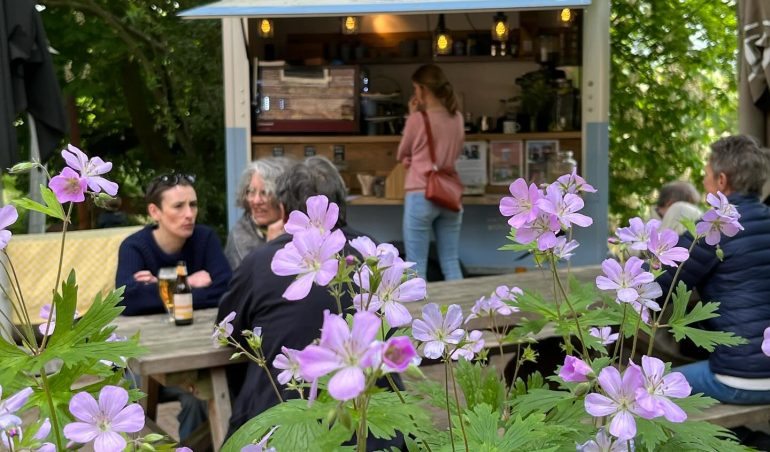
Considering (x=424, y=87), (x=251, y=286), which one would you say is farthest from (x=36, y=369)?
(x=424, y=87)

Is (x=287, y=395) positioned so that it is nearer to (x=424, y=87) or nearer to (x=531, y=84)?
(x=424, y=87)

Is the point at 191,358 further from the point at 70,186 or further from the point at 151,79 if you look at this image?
the point at 151,79

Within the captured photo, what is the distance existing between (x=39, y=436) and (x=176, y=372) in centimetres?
238

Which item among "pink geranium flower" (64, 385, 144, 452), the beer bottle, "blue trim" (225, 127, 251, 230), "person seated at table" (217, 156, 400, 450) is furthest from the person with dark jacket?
"blue trim" (225, 127, 251, 230)

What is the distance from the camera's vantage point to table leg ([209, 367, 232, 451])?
11.3 feet

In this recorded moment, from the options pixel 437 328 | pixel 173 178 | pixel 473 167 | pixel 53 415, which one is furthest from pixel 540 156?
pixel 53 415

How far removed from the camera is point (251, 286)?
3.16 meters

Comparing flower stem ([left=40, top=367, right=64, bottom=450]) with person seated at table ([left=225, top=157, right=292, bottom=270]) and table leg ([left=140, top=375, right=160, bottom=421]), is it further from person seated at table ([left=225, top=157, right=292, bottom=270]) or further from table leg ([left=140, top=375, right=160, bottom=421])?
person seated at table ([left=225, top=157, right=292, bottom=270])

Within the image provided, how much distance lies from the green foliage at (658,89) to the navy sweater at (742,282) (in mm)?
6840

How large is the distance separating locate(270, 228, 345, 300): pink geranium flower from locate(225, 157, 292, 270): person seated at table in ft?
11.8

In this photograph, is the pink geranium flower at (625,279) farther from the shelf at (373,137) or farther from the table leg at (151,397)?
the shelf at (373,137)

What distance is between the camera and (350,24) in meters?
8.66

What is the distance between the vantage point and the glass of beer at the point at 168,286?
3.67m

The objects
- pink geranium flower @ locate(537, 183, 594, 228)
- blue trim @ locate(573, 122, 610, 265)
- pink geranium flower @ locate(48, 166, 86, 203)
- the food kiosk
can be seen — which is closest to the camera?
pink geranium flower @ locate(48, 166, 86, 203)
